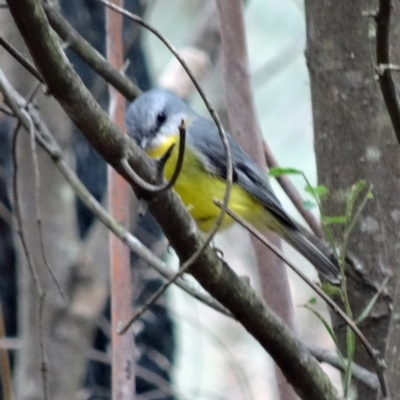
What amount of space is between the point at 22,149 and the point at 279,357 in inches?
38.3

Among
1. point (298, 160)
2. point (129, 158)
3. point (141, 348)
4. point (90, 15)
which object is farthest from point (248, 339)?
point (129, 158)

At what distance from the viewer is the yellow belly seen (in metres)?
1.66

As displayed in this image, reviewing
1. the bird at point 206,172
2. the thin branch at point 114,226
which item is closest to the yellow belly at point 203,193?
the bird at point 206,172

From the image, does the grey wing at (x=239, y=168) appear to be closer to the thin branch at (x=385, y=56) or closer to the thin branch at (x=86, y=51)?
the thin branch at (x=86, y=51)

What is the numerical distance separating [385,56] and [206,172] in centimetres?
95

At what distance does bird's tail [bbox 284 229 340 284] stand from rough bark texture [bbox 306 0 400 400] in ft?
0.29

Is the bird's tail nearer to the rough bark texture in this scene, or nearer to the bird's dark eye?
the rough bark texture

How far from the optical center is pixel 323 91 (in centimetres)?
142

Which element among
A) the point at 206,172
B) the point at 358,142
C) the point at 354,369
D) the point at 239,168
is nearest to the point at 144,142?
the point at 206,172

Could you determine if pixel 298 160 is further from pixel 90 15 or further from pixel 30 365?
pixel 30 365

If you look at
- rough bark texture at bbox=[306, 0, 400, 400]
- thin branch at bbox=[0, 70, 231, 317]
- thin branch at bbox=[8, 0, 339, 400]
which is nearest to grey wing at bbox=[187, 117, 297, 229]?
rough bark texture at bbox=[306, 0, 400, 400]

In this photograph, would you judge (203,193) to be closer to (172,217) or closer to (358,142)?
(358,142)

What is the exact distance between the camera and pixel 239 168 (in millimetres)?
1827

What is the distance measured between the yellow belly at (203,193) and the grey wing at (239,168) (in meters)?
0.02
